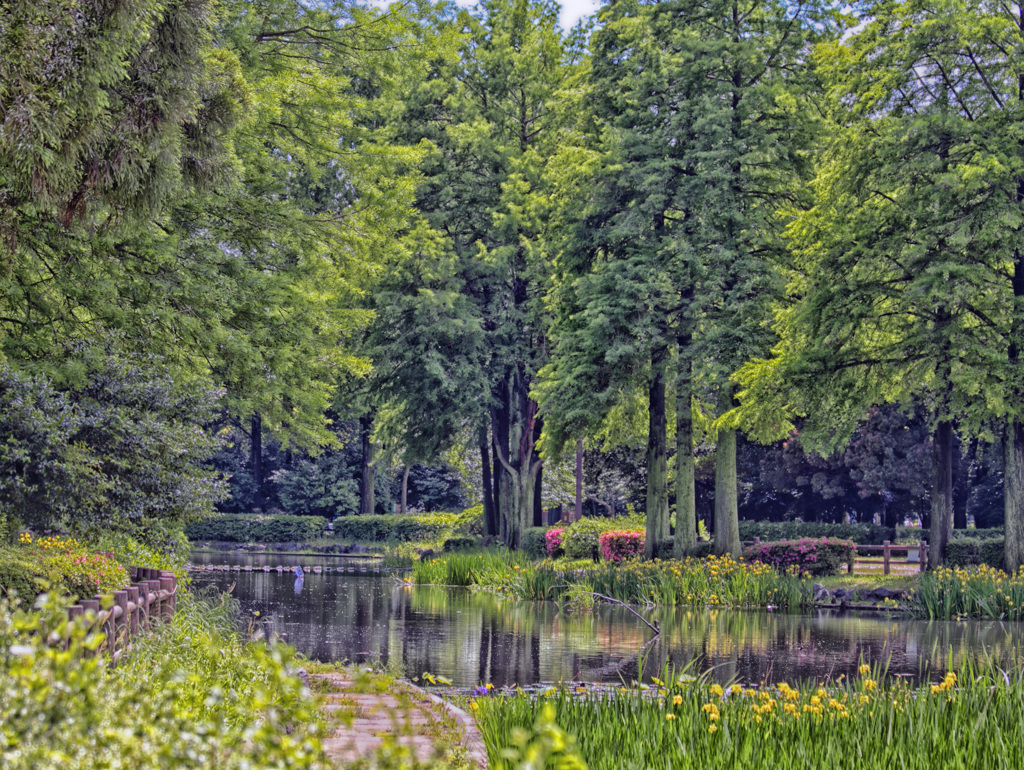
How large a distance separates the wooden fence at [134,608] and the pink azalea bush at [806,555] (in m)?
15.3

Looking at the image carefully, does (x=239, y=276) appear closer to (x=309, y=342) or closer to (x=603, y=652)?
(x=309, y=342)

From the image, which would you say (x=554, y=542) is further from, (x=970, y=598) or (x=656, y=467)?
(x=970, y=598)

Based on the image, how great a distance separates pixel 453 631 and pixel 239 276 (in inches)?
239

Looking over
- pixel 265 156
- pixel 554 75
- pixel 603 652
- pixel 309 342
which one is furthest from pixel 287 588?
pixel 554 75

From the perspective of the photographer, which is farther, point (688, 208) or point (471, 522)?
point (471, 522)

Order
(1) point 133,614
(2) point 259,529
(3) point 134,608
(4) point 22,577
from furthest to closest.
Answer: (2) point 259,529
(1) point 133,614
(3) point 134,608
(4) point 22,577

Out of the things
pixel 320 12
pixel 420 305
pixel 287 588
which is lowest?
pixel 287 588

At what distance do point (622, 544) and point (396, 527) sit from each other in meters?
18.7

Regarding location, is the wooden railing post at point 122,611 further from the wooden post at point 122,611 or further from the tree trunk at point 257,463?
the tree trunk at point 257,463

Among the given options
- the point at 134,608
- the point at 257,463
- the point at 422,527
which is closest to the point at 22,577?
the point at 134,608

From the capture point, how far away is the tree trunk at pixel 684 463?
23.4 metres

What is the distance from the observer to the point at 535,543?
30984mm

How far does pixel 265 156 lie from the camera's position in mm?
16266

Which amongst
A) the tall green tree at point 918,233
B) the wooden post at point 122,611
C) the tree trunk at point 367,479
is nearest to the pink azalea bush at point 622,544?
the tall green tree at point 918,233
